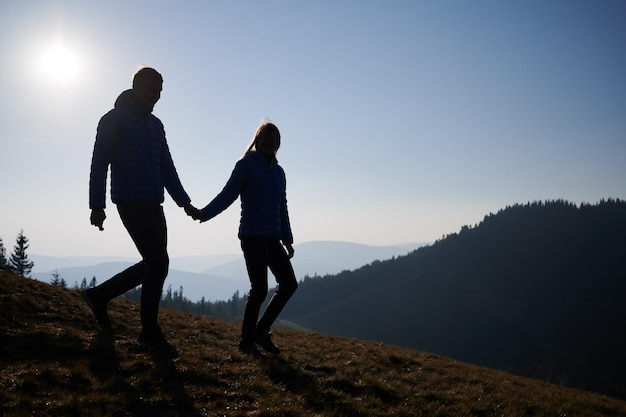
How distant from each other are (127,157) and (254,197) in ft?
7.79

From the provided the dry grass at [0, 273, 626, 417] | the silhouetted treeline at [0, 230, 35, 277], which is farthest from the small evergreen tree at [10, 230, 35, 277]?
the dry grass at [0, 273, 626, 417]

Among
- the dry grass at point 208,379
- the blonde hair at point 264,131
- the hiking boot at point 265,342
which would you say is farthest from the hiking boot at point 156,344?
the blonde hair at point 264,131

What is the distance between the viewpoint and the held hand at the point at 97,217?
6.78 m

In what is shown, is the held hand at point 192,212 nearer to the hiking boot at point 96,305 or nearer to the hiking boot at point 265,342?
the hiking boot at point 96,305

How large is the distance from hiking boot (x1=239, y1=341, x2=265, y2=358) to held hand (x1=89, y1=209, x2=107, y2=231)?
353cm

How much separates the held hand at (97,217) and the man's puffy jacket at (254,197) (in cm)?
186

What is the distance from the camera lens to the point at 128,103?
7434 mm

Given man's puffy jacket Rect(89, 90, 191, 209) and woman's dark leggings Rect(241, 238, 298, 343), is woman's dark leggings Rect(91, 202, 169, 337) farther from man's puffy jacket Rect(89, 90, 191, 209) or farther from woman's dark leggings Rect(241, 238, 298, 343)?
woman's dark leggings Rect(241, 238, 298, 343)

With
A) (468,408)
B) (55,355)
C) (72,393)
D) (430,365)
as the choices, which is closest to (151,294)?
(55,355)

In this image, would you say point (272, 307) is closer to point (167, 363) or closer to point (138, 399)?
point (167, 363)

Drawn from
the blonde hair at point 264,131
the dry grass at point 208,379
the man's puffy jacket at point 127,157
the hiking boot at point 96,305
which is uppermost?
the blonde hair at point 264,131

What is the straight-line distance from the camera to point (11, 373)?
18.7ft

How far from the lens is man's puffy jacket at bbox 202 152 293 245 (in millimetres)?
8258

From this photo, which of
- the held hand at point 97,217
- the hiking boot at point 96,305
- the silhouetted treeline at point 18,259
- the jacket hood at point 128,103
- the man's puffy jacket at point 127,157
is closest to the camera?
the held hand at point 97,217
